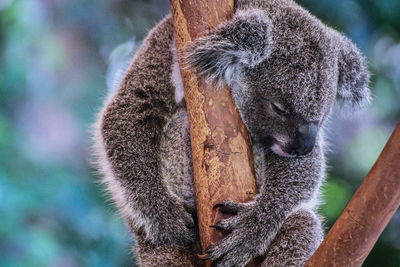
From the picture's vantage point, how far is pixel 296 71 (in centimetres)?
221

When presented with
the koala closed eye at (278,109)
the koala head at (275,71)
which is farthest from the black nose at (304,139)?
the koala closed eye at (278,109)

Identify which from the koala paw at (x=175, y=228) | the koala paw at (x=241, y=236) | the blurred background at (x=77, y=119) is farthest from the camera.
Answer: the blurred background at (x=77, y=119)

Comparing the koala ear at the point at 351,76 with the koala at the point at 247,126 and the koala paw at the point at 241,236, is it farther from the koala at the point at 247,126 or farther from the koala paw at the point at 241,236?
the koala paw at the point at 241,236

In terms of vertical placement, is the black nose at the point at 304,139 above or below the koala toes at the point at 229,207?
above

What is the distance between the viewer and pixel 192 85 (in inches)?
85.2

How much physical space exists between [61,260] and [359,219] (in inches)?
85.4

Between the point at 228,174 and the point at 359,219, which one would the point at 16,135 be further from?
the point at 359,219

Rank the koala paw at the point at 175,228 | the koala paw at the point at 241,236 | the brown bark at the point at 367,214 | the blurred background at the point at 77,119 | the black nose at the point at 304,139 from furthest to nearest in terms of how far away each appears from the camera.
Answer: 1. the blurred background at the point at 77,119
2. the koala paw at the point at 175,228
3. the black nose at the point at 304,139
4. the koala paw at the point at 241,236
5. the brown bark at the point at 367,214

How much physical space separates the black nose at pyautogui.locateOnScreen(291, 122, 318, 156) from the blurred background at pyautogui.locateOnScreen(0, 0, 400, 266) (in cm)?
94

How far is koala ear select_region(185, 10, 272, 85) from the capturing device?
2088 millimetres

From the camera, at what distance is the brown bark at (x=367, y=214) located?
4.56 feet

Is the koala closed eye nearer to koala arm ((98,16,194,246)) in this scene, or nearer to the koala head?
the koala head

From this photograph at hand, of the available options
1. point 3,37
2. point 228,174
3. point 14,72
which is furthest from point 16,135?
point 228,174

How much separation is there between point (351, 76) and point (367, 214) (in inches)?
53.7
